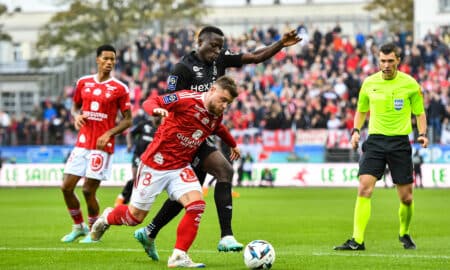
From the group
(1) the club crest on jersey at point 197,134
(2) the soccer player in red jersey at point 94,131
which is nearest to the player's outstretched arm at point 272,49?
(1) the club crest on jersey at point 197,134

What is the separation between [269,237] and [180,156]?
182 inches

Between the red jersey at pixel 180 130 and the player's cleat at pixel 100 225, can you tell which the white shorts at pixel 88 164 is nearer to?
the player's cleat at pixel 100 225

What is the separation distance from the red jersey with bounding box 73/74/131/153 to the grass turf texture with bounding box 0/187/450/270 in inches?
57.6

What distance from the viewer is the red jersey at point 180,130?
1069 cm

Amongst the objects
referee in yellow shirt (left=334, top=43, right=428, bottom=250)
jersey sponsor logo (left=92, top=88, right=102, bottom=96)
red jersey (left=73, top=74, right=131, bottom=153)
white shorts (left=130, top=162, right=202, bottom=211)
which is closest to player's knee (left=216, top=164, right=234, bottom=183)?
white shorts (left=130, top=162, right=202, bottom=211)

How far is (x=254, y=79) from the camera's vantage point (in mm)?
41406

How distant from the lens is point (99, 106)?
14.8m

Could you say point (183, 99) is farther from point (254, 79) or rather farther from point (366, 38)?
point (366, 38)

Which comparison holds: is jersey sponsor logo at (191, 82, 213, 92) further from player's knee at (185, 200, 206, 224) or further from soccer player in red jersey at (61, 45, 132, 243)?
soccer player in red jersey at (61, 45, 132, 243)

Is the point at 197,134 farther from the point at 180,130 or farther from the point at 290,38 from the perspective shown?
the point at 290,38

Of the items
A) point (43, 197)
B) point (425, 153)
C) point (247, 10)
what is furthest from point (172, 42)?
point (247, 10)

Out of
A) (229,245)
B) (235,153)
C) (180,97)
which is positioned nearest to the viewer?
(180,97)

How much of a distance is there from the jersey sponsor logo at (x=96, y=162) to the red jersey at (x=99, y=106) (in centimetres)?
14

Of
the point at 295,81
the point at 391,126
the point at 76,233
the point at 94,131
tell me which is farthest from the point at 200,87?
the point at 295,81
